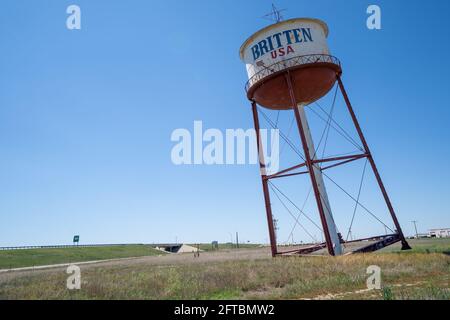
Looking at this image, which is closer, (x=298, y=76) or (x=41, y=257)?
(x=298, y=76)

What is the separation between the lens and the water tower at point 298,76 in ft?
55.7

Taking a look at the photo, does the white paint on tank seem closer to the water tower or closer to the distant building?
the water tower

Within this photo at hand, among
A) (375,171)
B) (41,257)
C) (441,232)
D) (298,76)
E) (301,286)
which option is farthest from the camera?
(441,232)

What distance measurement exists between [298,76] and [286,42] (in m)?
2.16

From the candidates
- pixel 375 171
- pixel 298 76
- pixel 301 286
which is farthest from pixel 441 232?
pixel 301 286

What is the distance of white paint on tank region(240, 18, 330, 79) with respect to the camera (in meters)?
17.7

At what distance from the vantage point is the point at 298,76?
1762cm

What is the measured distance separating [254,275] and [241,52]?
48.2 feet

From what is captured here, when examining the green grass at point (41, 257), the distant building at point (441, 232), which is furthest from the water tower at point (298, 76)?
the distant building at point (441, 232)

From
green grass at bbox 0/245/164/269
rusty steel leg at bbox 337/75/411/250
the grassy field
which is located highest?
rusty steel leg at bbox 337/75/411/250

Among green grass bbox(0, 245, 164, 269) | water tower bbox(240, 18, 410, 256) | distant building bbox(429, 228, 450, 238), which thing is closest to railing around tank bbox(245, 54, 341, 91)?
water tower bbox(240, 18, 410, 256)

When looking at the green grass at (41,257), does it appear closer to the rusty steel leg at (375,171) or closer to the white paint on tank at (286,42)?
the white paint on tank at (286,42)

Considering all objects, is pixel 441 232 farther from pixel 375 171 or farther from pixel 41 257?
pixel 41 257
